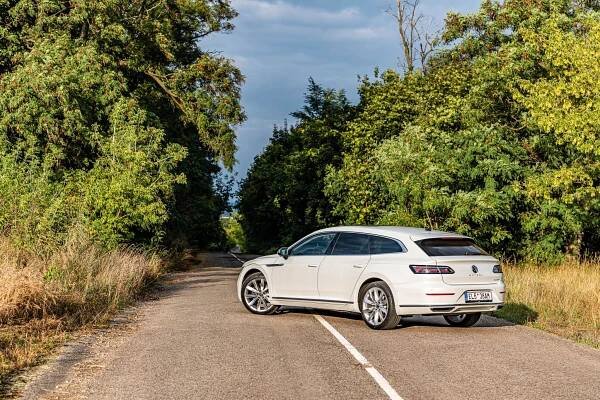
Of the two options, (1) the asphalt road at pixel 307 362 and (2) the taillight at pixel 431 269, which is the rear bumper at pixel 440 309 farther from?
(2) the taillight at pixel 431 269

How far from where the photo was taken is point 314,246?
13.7m

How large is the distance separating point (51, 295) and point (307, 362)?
463 cm

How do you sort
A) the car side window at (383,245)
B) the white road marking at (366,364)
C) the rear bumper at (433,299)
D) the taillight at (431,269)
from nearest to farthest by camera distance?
the white road marking at (366,364)
the rear bumper at (433,299)
the taillight at (431,269)
the car side window at (383,245)

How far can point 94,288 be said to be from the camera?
14.5m

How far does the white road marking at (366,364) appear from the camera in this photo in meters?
7.55

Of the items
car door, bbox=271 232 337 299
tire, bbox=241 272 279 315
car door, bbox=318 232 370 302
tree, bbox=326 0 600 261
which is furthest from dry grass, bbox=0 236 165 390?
tree, bbox=326 0 600 261

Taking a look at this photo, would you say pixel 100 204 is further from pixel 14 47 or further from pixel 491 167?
pixel 491 167

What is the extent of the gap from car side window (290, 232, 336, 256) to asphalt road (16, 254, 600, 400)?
3.78 feet

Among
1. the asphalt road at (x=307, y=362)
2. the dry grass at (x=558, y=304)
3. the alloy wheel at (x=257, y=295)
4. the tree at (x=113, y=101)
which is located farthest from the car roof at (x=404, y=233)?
the tree at (x=113, y=101)

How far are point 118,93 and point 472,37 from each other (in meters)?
17.1

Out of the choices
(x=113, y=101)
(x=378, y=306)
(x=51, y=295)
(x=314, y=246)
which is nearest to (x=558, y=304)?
(x=378, y=306)

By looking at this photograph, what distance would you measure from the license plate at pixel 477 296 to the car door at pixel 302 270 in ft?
8.68

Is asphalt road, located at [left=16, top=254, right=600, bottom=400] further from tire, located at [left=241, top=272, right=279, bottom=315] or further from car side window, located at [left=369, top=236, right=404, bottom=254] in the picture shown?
car side window, located at [left=369, top=236, right=404, bottom=254]

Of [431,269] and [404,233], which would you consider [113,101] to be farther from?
[431,269]
